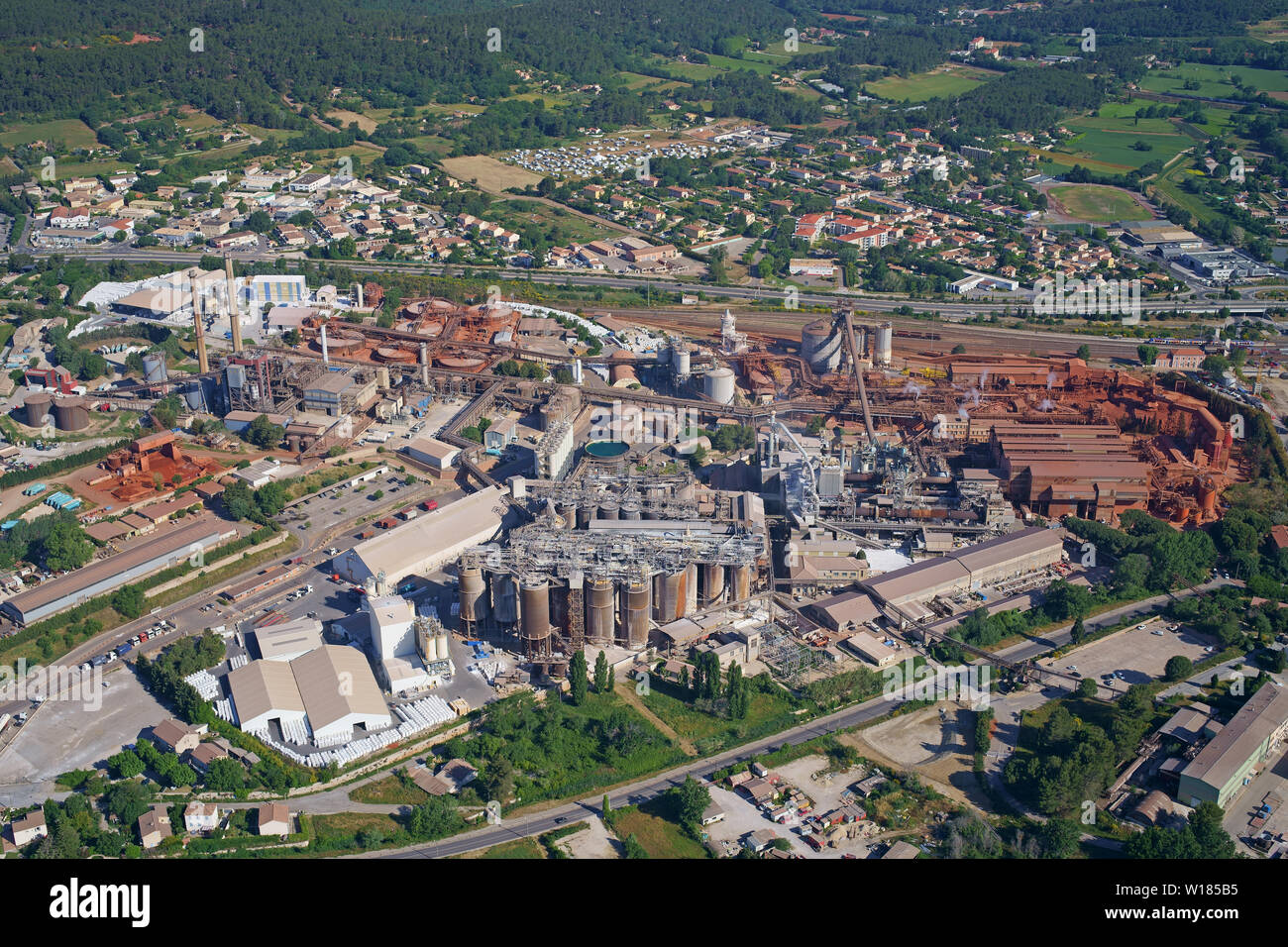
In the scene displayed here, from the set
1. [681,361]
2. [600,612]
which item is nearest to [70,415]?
[681,361]

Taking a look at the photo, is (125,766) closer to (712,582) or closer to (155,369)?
(712,582)

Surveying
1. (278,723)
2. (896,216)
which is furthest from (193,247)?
(278,723)

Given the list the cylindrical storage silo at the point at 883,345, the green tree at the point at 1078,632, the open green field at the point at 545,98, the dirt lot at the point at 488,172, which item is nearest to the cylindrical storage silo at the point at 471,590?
the green tree at the point at 1078,632

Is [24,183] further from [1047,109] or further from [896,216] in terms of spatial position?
[1047,109]

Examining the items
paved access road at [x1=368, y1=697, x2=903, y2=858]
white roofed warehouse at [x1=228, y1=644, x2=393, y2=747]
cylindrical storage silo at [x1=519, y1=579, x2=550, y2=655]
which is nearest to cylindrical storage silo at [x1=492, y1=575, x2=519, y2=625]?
cylindrical storage silo at [x1=519, y1=579, x2=550, y2=655]

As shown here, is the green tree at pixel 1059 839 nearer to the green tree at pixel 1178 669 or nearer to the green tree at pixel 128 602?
the green tree at pixel 1178 669

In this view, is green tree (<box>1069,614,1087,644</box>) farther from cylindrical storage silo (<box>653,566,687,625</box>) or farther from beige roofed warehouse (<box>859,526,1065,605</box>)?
cylindrical storage silo (<box>653,566,687,625</box>)
